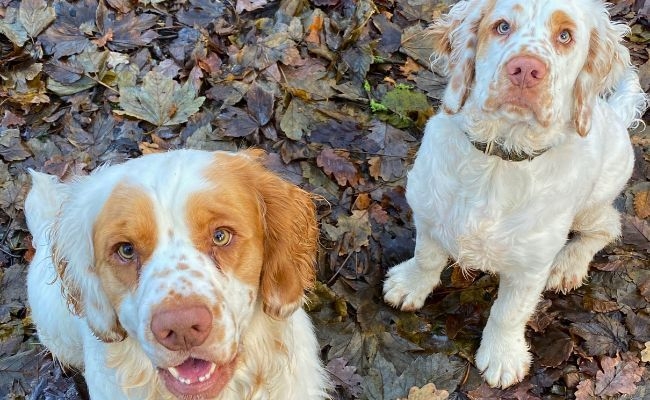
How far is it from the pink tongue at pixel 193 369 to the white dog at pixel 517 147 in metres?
1.34

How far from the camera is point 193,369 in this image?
2.21 metres

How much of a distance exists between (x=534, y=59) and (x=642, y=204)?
6.73 ft

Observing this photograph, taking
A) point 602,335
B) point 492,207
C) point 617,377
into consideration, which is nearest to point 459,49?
point 492,207

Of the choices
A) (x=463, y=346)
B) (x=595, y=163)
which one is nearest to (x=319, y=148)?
(x=463, y=346)

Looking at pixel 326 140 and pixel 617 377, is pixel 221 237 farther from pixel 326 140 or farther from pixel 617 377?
pixel 617 377

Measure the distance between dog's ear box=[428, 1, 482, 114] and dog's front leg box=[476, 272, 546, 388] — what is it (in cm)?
95

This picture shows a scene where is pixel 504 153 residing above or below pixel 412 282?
above

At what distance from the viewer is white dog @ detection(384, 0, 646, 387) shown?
8.18 ft

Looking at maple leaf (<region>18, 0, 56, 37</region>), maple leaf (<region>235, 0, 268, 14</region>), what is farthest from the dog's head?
maple leaf (<region>18, 0, 56, 37</region>)

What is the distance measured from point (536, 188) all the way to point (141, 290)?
166cm

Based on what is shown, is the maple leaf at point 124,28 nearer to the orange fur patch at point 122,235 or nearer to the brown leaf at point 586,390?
the orange fur patch at point 122,235

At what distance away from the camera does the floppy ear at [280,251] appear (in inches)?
95.2

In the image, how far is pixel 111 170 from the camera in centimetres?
237

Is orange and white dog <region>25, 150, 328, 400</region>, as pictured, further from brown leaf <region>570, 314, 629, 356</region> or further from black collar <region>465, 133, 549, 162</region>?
brown leaf <region>570, 314, 629, 356</region>
